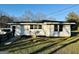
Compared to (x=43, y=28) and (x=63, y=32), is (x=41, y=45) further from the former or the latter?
(x=63, y=32)

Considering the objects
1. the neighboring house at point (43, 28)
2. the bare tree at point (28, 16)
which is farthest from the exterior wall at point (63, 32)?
the bare tree at point (28, 16)

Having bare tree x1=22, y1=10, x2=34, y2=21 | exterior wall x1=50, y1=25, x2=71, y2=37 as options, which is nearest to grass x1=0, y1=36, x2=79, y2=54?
exterior wall x1=50, y1=25, x2=71, y2=37

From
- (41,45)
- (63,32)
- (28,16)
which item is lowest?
(41,45)

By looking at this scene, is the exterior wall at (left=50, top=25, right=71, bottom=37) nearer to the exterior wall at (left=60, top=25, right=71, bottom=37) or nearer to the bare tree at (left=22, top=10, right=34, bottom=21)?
the exterior wall at (left=60, top=25, right=71, bottom=37)

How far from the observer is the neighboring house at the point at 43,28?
241 centimetres

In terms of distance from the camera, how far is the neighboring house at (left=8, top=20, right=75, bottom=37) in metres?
2.41

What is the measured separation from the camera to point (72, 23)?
241 cm

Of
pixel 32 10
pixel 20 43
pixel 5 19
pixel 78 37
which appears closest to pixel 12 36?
pixel 20 43

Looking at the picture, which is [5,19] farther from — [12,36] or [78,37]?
[78,37]

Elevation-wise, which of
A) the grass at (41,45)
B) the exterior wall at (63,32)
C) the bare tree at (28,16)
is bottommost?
the grass at (41,45)

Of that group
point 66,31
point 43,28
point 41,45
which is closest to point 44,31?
point 43,28

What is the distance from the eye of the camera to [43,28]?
243 cm

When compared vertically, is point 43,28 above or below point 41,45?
above

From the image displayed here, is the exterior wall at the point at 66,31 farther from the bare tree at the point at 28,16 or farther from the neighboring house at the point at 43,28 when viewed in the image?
the bare tree at the point at 28,16
